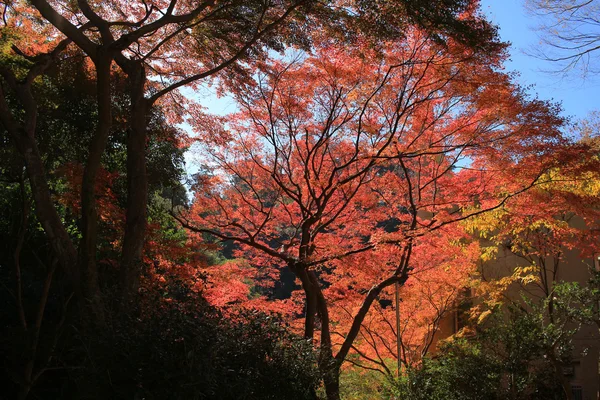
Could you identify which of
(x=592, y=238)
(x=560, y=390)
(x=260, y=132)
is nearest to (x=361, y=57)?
(x=260, y=132)

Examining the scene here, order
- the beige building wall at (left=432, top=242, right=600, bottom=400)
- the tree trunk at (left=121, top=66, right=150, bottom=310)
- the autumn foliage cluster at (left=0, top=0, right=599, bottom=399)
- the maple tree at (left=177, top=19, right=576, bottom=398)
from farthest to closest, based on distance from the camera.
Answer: the beige building wall at (left=432, top=242, right=600, bottom=400) < the maple tree at (left=177, top=19, right=576, bottom=398) < the tree trunk at (left=121, top=66, right=150, bottom=310) < the autumn foliage cluster at (left=0, top=0, right=599, bottom=399)

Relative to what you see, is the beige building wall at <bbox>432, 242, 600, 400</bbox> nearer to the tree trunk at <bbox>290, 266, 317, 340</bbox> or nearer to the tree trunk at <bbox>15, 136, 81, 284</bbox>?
the tree trunk at <bbox>290, 266, 317, 340</bbox>

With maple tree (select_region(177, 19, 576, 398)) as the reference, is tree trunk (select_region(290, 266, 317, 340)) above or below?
below

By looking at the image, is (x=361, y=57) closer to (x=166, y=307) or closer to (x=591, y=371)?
(x=166, y=307)

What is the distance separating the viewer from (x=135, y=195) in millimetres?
5797

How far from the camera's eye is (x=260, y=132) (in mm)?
8750

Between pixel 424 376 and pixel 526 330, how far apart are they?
1.36 meters

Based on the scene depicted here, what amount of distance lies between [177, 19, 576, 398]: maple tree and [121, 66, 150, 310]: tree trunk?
2.46 meters

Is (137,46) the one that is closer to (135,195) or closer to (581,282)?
(135,195)

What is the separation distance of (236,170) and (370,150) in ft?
8.19

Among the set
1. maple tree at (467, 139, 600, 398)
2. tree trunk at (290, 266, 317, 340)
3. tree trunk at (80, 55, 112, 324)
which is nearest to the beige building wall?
maple tree at (467, 139, 600, 398)

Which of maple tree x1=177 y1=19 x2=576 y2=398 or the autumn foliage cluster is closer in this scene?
the autumn foliage cluster

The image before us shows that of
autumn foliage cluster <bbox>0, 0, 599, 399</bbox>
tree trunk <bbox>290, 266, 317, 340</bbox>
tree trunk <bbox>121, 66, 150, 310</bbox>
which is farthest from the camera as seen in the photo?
tree trunk <bbox>290, 266, 317, 340</bbox>

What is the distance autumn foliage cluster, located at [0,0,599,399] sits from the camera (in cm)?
417
